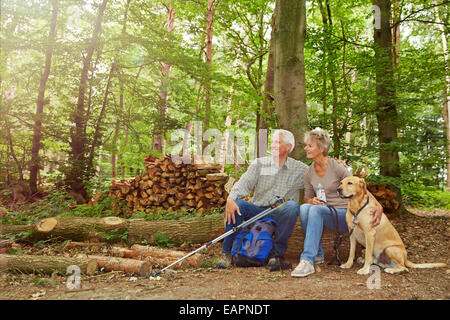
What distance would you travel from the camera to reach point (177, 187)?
23.6 feet

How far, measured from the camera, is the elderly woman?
10.4 feet

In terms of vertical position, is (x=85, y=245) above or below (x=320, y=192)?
below

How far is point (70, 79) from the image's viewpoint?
7371mm

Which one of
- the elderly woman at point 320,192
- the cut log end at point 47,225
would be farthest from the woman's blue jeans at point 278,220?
the cut log end at point 47,225

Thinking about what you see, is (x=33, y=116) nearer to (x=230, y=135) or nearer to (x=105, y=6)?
(x=105, y=6)

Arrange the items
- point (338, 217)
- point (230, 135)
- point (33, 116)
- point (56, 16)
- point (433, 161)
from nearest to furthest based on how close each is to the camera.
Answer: point (338, 217)
point (433, 161)
point (33, 116)
point (56, 16)
point (230, 135)

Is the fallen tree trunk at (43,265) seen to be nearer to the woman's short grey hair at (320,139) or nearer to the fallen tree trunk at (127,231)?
the fallen tree trunk at (127,231)

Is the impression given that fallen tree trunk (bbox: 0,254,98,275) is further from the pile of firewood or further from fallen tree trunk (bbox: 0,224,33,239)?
the pile of firewood

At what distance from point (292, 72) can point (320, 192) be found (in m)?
2.36

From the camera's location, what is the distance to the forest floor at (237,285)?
2490mm

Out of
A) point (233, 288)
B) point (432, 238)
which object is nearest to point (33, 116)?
point (233, 288)

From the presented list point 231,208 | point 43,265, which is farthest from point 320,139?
point 43,265

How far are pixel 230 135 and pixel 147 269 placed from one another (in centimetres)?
1325

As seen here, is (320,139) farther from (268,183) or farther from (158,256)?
(158,256)
